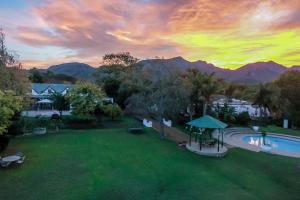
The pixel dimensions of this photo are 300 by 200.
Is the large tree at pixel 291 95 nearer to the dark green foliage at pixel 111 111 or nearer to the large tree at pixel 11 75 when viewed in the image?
the dark green foliage at pixel 111 111

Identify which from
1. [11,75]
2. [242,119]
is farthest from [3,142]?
[242,119]

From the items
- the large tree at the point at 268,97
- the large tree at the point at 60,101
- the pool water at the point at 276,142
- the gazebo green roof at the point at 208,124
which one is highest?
the large tree at the point at 268,97

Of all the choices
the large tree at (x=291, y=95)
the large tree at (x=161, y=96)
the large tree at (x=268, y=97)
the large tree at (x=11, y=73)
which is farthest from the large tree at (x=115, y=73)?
the large tree at (x=291, y=95)

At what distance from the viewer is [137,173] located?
1259cm

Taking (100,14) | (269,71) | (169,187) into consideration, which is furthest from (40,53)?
(269,71)

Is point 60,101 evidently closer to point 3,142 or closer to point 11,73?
point 11,73

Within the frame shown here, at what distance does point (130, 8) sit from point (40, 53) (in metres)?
16.9

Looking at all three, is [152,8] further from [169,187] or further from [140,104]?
[169,187]

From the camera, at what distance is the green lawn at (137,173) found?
10.3 metres

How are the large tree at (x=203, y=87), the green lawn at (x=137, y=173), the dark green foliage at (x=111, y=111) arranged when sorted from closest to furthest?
the green lawn at (x=137, y=173) → the large tree at (x=203, y=87) → the dark green foliage at (x=111, y=111)

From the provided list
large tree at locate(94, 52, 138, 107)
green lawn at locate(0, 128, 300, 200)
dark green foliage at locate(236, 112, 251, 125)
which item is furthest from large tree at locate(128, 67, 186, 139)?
dark green foliage at locate(236, 112, 251, 125)

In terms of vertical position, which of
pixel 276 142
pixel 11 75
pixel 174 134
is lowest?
pixel 276 142

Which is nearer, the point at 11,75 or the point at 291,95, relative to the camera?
the point at 11,75

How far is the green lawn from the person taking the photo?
10336mm
